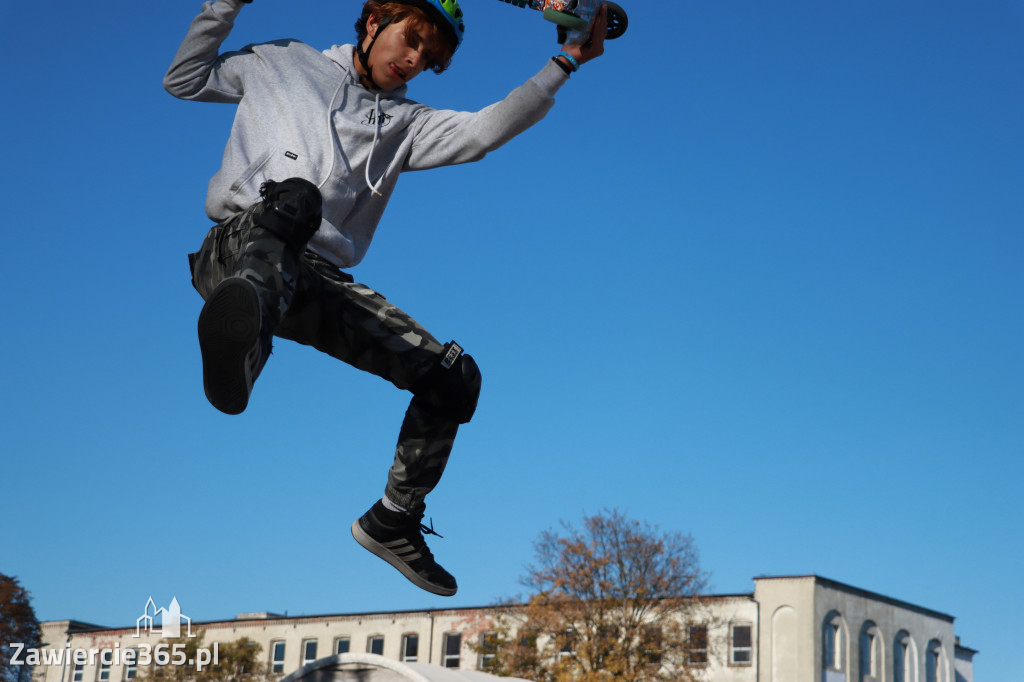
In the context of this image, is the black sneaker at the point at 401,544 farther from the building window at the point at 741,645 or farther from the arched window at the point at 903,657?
the arched window at the point at 903,657

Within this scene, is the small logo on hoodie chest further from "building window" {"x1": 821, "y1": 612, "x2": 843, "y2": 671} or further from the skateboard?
"building window" {"x1": 821, "y1": 612, "x2": 843, "y2": 671}

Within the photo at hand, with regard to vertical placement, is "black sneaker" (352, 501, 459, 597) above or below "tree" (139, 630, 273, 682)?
below

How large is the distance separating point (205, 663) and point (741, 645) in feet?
86.9

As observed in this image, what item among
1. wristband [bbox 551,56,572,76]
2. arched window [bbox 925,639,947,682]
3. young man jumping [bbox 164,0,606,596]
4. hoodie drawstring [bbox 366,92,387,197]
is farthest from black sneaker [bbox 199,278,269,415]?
arched window [bbox 925,639,947,682]

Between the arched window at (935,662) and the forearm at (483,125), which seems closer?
the forearm at (483,125)

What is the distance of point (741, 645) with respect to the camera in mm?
52594

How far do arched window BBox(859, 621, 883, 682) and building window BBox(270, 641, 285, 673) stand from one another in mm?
31813

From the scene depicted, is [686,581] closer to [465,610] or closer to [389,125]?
[465,610]

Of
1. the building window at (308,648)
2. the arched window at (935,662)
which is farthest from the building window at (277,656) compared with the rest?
the arched window at (935,662)

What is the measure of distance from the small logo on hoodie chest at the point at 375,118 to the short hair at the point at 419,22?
1.09ft

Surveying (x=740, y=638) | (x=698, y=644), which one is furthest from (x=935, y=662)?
(x=698, y=644)

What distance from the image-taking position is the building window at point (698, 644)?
45.7m

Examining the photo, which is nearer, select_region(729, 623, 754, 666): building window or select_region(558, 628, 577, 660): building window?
select_region(558, 628, 577, 660): building window

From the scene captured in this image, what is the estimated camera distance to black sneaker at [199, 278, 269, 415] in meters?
4.31
